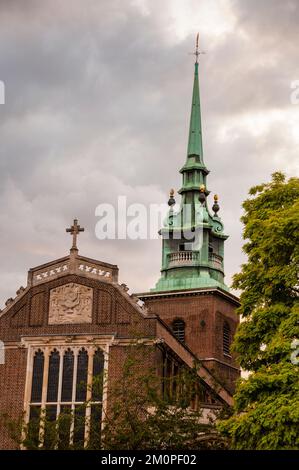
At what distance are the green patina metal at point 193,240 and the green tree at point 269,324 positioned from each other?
26.4m

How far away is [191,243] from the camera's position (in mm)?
62031

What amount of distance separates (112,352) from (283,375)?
13.6m

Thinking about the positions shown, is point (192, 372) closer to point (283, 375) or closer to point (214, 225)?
point (283, 375)

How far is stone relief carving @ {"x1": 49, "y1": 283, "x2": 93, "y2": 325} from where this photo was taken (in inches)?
1679

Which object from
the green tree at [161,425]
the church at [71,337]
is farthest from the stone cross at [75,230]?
the green tree at [161,425]

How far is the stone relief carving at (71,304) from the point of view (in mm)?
42656

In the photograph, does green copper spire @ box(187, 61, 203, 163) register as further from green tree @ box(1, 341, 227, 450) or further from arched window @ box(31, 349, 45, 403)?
green tree @ box(1, 341, 227, 450)

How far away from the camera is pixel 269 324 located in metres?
31.3

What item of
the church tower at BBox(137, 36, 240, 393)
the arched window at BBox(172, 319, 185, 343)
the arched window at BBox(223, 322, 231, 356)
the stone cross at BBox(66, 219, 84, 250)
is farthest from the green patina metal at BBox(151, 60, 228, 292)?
the stone cross at BBox(66, 219, 84, 250)

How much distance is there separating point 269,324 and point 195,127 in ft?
120

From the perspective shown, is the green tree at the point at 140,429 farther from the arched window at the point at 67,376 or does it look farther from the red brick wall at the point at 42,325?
the red brick wall at the point at 42,325

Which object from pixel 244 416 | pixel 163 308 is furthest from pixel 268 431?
pixel 163 308

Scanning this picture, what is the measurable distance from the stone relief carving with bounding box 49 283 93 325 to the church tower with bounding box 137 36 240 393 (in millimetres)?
15713

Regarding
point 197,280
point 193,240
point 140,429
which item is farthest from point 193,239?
point 140,429
